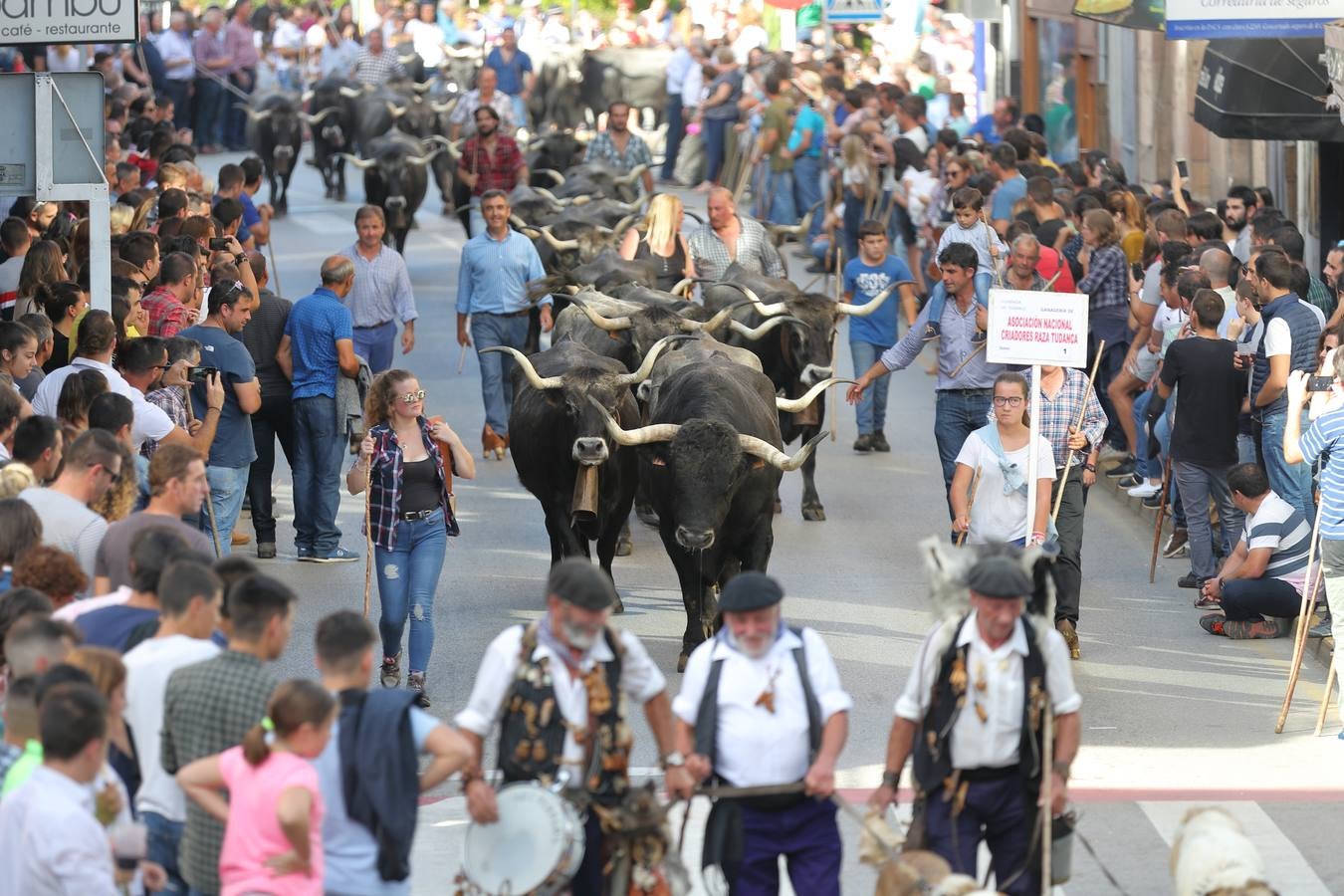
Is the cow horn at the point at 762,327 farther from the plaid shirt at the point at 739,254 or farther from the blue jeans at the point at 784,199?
the blue jeans at the point at 784,199

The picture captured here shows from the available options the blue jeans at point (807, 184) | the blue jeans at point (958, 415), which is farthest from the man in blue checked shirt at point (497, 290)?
the blue jeans at point (807, 184)

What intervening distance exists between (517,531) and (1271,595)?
544 cm

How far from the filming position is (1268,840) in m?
9.29

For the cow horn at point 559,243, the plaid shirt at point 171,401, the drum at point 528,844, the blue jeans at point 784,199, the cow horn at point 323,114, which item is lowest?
the drum at point 528,844

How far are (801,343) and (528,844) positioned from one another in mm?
9409

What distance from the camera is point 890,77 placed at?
35250 mm

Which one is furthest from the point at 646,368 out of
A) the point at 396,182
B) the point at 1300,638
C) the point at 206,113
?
the point at 206,113

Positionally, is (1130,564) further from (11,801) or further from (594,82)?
(594,82)

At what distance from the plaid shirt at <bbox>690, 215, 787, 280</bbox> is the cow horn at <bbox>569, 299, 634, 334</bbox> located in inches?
101

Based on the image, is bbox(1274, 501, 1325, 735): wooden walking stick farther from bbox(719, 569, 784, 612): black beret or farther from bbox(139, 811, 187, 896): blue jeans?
bbox(139, 811, 187, 896): blue jeans

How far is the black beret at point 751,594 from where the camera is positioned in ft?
23.2

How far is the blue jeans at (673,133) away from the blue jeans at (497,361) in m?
19.6

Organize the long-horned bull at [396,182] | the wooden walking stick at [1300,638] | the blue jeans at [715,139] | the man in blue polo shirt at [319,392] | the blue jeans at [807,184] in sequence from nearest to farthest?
the wooden walking stick at [1300,638], the man in blue polo shirt at [319,392], the long-horned bull at [396,182], the blue jeans at [807,184], the blue jeans at [715,139]

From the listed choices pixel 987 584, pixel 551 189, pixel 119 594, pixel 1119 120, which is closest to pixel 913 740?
pixel 987 584
